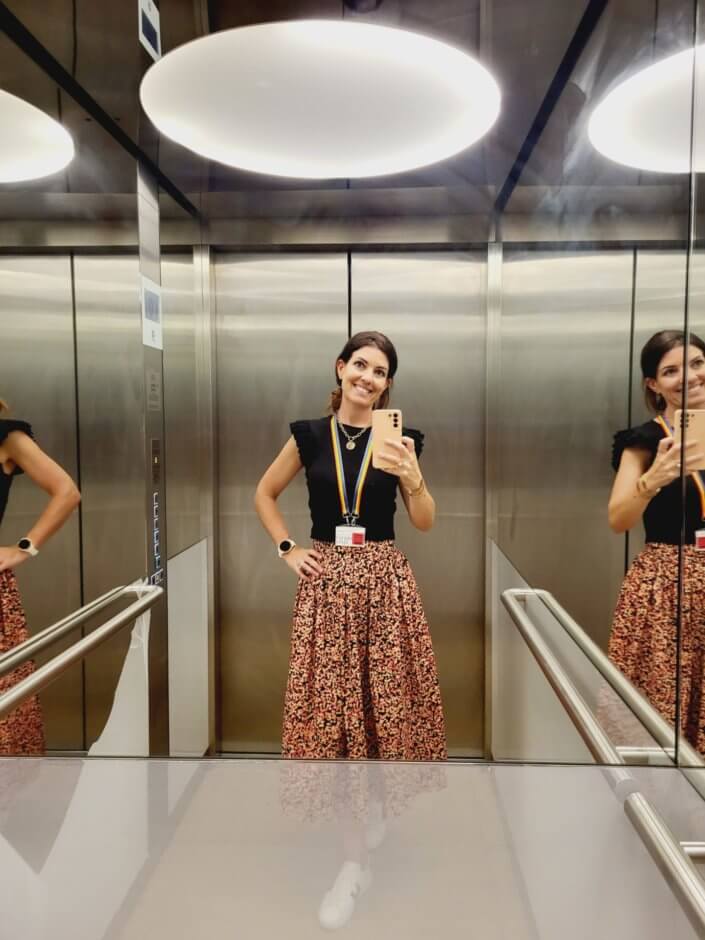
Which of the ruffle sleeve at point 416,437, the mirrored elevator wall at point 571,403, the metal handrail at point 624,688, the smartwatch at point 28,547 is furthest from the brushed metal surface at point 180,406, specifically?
the metal handrail at point 624,688

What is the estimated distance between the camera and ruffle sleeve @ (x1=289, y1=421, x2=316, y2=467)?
6.67 ft

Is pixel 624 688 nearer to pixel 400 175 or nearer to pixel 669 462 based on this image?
pixel 669 462

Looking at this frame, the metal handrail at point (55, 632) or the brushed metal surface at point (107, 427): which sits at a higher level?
the brushed metal surface at point (107, 427)

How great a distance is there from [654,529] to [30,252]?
6.60 ft

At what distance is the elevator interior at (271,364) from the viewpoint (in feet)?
6.34

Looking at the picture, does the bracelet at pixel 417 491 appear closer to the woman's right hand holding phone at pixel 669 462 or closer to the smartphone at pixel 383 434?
the smartphone at pixel 383 434

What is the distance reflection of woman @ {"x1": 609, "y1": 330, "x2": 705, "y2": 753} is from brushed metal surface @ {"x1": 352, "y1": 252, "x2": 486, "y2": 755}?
0.51 meters

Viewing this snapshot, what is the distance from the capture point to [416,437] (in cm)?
206

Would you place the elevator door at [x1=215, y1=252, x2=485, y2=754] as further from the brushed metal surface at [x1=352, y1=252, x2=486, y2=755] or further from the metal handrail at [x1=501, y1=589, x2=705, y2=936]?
the metal handrail at [x1=501, y1=589, x2=705, y2=936]

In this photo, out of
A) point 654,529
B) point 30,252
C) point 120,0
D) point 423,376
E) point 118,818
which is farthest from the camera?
point 423,376

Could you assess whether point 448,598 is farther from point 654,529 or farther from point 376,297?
point 376,297

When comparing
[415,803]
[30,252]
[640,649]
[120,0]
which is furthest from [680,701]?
[120,0]

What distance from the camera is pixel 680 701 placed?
4.65 feet

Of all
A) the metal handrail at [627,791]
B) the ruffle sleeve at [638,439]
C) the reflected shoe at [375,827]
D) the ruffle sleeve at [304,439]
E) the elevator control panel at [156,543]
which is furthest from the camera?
the elevator control panel at [156,543]
